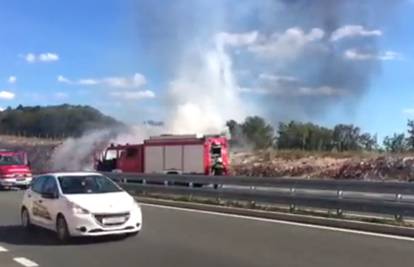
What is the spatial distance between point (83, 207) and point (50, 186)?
1788 mm

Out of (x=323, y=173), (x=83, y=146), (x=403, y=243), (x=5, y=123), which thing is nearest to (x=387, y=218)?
(x=403, y=243)

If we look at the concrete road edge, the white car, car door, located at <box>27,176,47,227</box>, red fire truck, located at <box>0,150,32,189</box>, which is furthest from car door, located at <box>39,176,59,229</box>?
red fire truck, located at <box>0,150,32,189</box>

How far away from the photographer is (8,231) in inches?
615

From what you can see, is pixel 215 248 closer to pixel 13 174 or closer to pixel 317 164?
pixel 13 174

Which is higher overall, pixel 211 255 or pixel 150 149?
pixel 150 149

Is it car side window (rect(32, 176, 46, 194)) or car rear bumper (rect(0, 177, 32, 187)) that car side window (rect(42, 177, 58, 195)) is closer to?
car side window (rect(32, 176, 46, 194))

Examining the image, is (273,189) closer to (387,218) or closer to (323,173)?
(387,218)

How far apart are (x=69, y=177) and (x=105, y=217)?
Answer: 6.38 ft

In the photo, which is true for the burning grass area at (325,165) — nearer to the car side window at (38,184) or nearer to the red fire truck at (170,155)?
the red fire truck at (170,155)

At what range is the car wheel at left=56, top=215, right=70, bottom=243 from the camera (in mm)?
13398

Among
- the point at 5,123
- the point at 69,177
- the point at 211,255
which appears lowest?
the point at 211,255

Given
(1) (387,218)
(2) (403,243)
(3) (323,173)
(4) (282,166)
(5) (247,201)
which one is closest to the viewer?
(2) (403,243)

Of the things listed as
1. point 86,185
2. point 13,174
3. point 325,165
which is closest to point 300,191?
point 86,185

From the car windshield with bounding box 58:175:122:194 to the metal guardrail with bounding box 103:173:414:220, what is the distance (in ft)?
17.3
